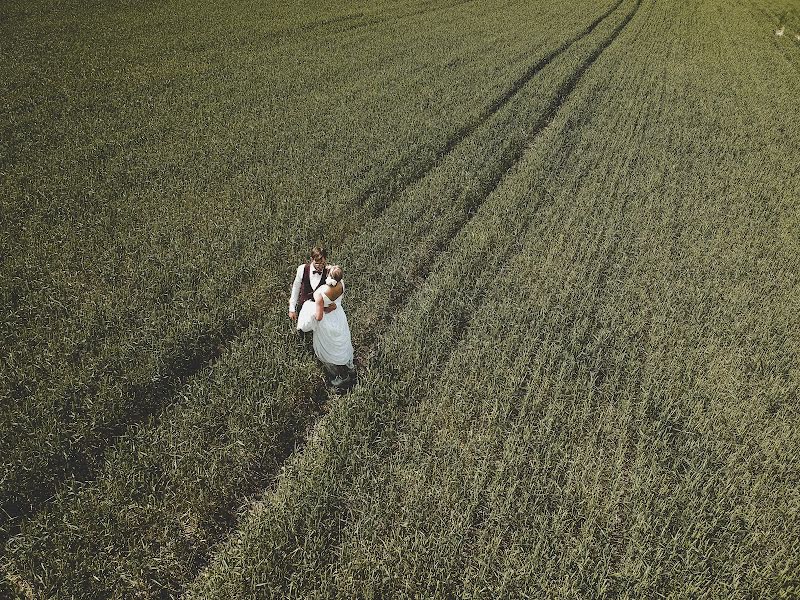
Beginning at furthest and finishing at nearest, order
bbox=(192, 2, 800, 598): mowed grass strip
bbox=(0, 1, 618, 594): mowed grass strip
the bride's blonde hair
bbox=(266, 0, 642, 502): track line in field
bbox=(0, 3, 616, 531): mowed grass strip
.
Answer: bbox=(266, 0, 642, 502): track line in field < bbox=(0, 3, 616, 531): mowed grass strip < the bride's blonde hair < bbox=(192, 2, 800, 598): mowed grass strip < bbox=(0, 1, 618, 594): mowed grass strip

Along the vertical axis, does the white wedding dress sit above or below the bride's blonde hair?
below

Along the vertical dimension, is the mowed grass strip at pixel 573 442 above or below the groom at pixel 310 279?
below

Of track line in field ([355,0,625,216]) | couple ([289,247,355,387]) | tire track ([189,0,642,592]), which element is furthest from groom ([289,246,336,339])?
track line in field ([355,0,625,216])

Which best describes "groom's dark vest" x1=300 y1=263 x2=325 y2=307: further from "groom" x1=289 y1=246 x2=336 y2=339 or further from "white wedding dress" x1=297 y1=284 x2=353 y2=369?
"white wedding dress" x1=297 y1=284 x2=353 y2=369

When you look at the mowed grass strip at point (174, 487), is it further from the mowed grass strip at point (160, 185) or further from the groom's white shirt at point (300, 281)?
the groom's white shirt at point (300, 281)

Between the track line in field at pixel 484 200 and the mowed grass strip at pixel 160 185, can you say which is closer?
the mowed grass strip at pixel 160 185

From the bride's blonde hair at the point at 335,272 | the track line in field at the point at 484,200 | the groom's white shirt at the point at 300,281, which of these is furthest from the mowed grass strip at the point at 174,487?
the bride's blonde hair at the point at 335,272

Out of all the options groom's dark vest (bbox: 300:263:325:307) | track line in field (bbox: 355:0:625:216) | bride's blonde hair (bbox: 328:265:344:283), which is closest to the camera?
bride's blonde hair (bbox: 328:265:344:283)

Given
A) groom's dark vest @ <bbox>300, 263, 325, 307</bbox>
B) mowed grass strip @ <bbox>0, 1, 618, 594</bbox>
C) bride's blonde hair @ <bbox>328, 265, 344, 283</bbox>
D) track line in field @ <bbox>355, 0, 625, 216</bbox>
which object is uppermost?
track line in field @ <bbox>355, 0, 625, 216</bbox>
